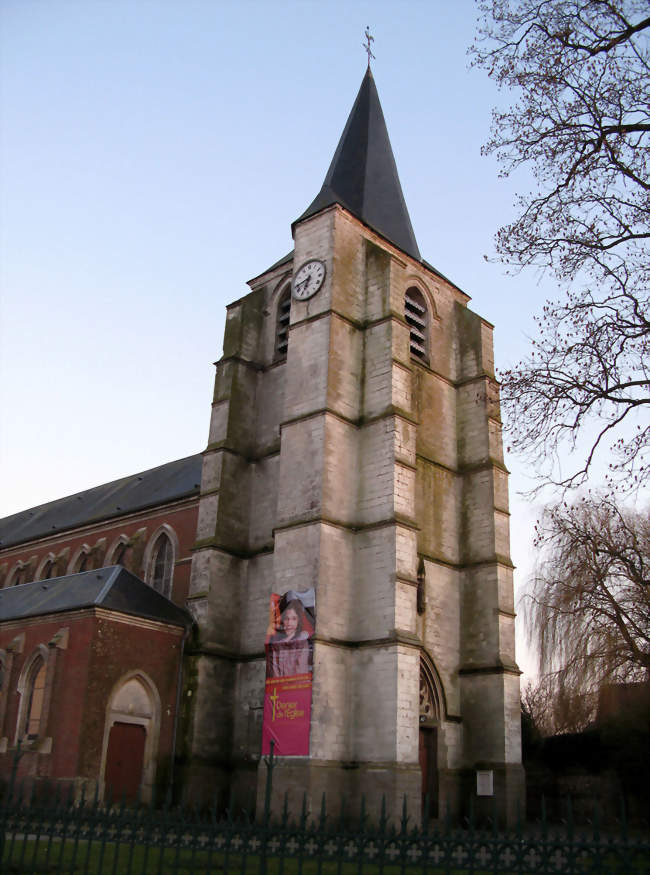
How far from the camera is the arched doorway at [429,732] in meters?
19.3

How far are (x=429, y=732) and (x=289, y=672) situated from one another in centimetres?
426

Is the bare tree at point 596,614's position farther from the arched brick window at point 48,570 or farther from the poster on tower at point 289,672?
the arched brick window at point 48,570

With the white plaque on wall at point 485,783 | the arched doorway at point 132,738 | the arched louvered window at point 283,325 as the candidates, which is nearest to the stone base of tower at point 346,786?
the white plaque on wall at point 485,783

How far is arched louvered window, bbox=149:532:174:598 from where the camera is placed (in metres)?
25.1

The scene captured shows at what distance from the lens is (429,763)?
19438 millimetres

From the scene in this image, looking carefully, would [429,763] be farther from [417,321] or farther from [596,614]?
[417,321]

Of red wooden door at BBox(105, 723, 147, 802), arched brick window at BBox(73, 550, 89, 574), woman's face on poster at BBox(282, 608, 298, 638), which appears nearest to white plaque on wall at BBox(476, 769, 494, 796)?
woman's face on poster at BBox(282, 608, 298, 638)

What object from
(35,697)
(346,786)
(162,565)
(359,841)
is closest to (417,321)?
(162,565)

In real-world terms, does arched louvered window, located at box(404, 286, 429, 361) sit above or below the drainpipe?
above

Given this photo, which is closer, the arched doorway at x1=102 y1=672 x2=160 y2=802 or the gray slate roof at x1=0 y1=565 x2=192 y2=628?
the arched doorway at x1=102 y1=672 x2=160 y2=802

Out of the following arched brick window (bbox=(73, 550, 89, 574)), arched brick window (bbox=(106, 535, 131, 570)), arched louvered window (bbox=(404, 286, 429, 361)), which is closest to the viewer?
arched louvered window (bbox=(404, 286, 429, 361))

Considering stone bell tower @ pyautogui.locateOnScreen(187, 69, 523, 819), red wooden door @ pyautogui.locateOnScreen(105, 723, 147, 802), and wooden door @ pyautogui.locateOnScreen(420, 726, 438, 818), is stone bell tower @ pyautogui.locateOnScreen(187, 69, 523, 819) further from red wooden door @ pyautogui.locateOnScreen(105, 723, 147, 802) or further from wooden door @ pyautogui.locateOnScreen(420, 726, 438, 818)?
red wooden door @ pyautogui.locateOnScreen(105, 723, 147, 802)

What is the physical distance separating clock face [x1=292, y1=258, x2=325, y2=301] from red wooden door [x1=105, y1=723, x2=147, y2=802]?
37.2ft

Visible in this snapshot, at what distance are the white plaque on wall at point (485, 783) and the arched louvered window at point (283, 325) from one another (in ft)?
38.9
